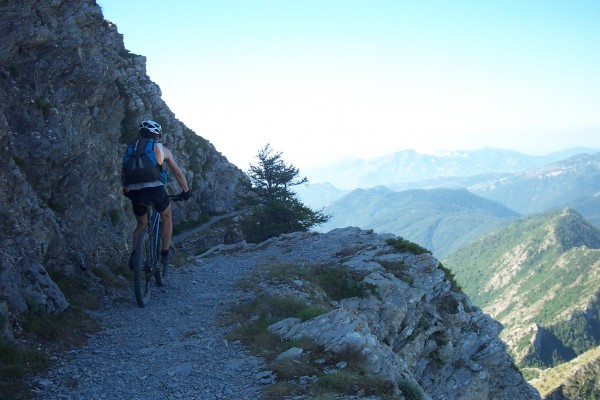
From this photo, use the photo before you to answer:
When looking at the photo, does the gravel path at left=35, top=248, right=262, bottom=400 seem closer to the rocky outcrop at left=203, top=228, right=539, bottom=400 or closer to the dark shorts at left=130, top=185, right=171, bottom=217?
the dark shorts at left=130, top=185, right=171, bottom=217

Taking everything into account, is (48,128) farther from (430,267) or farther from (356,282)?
(430,267)

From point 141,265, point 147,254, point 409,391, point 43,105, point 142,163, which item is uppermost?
point 43,105

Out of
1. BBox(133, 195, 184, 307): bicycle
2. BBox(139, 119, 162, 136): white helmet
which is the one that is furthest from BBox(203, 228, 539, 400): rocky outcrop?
BBox(139, 119, 162, 136): white helmet

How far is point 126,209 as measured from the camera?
60.5ft

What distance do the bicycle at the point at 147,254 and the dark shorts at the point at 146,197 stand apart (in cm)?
17

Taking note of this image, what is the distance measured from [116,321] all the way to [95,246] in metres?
4.38

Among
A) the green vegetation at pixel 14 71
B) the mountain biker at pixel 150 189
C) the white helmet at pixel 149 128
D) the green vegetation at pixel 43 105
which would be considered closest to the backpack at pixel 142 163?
the mountain biker at pixel 150 189

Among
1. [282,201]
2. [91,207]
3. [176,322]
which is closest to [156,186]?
[176,322]

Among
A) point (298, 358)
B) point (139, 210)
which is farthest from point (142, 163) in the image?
point (298, 358)

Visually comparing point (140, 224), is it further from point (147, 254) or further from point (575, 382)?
point (575, 382)

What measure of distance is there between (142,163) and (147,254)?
251 centimetres

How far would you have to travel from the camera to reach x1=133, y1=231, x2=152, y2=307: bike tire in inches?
435

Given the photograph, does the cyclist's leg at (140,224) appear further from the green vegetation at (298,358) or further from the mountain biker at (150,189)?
the green vegetation at (298,358)

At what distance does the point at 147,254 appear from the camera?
11789mm
